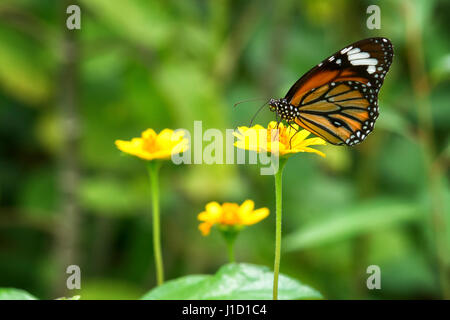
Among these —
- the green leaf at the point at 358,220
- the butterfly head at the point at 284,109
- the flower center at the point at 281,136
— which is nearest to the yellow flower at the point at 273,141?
the flower center at the point at 281,136

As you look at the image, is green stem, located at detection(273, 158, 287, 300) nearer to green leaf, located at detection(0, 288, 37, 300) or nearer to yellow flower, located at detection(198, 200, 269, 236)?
yellow flower, located at detection(198, 200, 269, 236)

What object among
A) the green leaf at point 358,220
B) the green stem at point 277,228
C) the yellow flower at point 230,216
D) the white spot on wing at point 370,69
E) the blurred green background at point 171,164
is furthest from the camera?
the blurred green background at point 171,164

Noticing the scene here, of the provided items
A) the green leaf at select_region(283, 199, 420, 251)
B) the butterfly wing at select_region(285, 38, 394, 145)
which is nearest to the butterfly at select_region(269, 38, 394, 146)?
the butterfly wing at select_region(285, 38, 394, 145)

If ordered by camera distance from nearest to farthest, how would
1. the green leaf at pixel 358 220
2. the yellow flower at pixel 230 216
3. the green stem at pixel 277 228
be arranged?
1. the green stem at pixel 277 228
2. the yellow flower at pixel 230 216
3. the green leaf at pixel 358 220

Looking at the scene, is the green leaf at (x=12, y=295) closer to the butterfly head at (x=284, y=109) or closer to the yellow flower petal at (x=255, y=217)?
the yellow flower petal at (x=255, y=217)

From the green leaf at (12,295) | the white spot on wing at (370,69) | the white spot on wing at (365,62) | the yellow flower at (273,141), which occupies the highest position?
the white spot on wing at (365,62)
